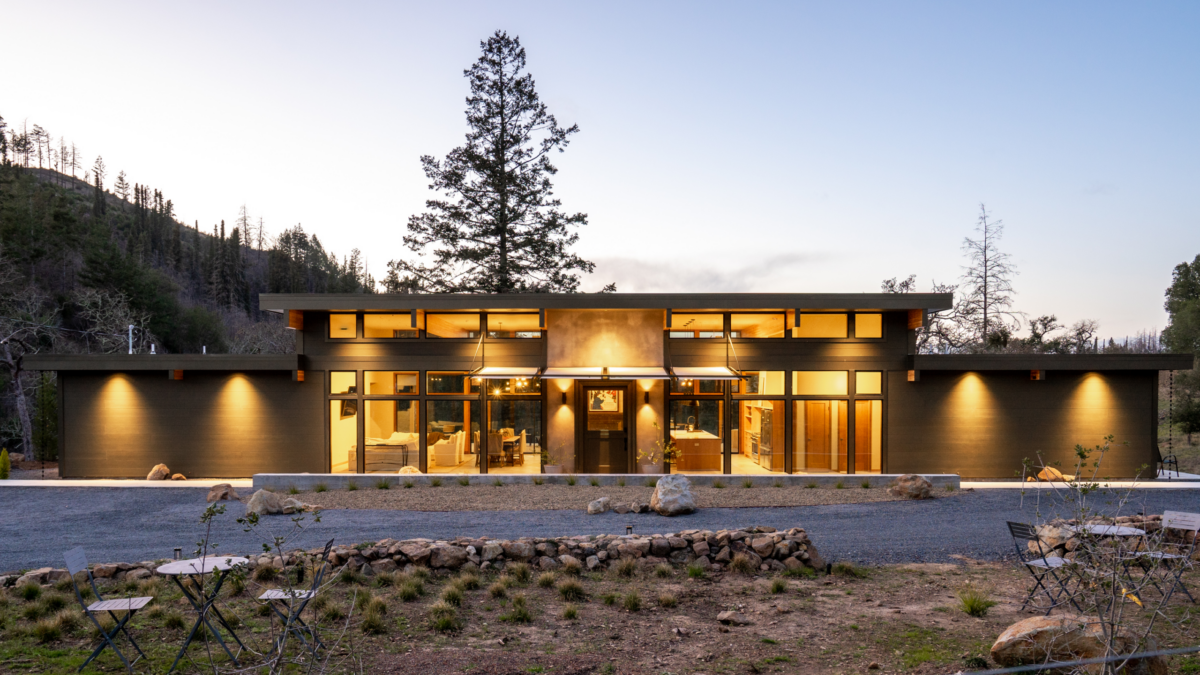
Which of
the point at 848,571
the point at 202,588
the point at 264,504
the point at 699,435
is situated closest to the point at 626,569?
the point at 848,571

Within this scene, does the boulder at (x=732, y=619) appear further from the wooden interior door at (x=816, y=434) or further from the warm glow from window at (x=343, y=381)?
the warm glow from window at (x=343, y=381)

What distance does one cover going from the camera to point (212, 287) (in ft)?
203

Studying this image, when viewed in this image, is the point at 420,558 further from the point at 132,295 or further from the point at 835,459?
the point at 132,295

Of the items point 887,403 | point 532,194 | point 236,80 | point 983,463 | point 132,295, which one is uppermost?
point 236,80

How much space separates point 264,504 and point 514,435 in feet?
16.5

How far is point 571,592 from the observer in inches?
216

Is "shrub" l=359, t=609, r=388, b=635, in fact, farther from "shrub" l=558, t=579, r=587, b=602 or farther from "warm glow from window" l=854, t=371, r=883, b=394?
"warm glow from window" l=854, t=371, r=883, b=394

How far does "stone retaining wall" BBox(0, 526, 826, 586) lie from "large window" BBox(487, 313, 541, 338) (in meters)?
6.81

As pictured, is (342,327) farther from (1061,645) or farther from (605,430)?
(1061,645)

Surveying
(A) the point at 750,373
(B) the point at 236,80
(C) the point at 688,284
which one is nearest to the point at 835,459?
(A) the point at 750,373

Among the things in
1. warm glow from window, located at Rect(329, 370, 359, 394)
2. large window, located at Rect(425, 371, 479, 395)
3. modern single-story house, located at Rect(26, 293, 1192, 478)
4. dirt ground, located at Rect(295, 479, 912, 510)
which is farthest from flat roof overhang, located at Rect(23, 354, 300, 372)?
dirt ground, located at Rect(295, 479, 912, 510)

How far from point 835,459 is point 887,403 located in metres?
1.58

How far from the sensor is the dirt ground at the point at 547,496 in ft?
31.9

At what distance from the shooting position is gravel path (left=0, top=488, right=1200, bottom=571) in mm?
7125
